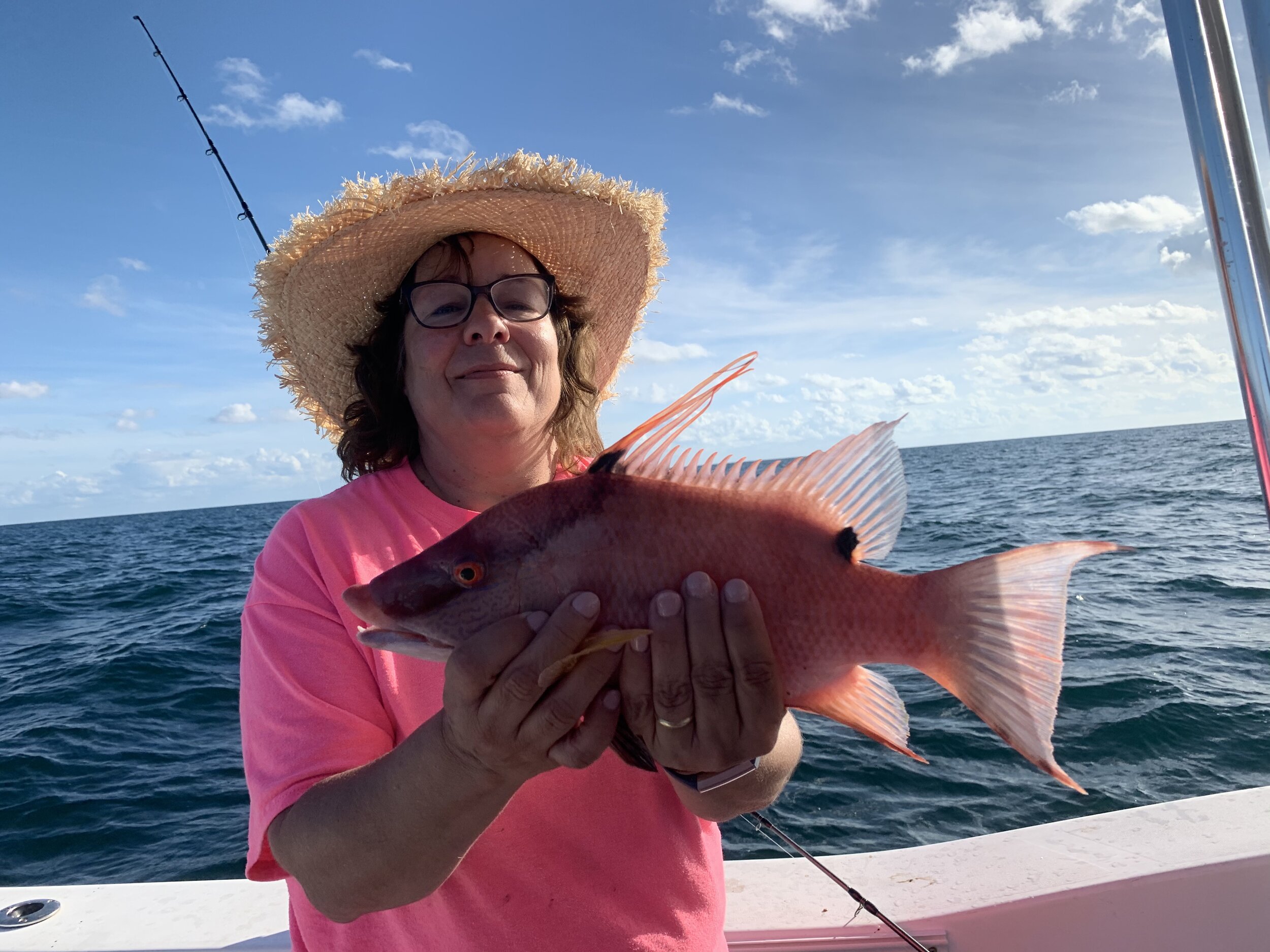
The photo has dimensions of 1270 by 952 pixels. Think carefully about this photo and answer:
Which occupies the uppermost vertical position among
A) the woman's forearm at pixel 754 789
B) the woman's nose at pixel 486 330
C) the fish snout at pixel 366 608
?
the woman's nose at pixel 486 330

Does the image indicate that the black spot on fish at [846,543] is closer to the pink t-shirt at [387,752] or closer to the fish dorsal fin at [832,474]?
the fish dorsal fin at [832,474]

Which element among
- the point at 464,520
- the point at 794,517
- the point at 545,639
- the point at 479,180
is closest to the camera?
the point at 545,639

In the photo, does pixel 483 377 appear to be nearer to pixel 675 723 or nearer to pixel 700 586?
pixel 700 586

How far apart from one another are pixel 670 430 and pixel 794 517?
1.01 ft

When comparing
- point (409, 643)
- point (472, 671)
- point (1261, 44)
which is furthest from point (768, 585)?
point (1261, 44)

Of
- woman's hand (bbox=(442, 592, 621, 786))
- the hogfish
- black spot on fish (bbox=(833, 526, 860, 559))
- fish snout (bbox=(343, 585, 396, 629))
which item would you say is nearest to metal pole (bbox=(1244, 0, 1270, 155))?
the hogfish

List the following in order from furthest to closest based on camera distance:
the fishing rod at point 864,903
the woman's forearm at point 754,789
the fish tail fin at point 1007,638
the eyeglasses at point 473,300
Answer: the fishing rod at point 864,903 < the eyeglasses at point 473,300 < the woman's forearm at point 754,789 < the fish tail fin at point 1007,638

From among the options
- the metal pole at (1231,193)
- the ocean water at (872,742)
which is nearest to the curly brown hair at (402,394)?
the metal pole at (1231,193)

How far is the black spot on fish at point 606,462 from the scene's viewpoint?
1576mm

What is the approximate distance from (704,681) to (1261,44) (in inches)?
59.3

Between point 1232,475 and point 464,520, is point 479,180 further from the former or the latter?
point 1232,475

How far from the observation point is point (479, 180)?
7.54ft

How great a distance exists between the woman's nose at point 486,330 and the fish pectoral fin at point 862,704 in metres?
1.16

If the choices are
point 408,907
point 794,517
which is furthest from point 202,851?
point 794,517
